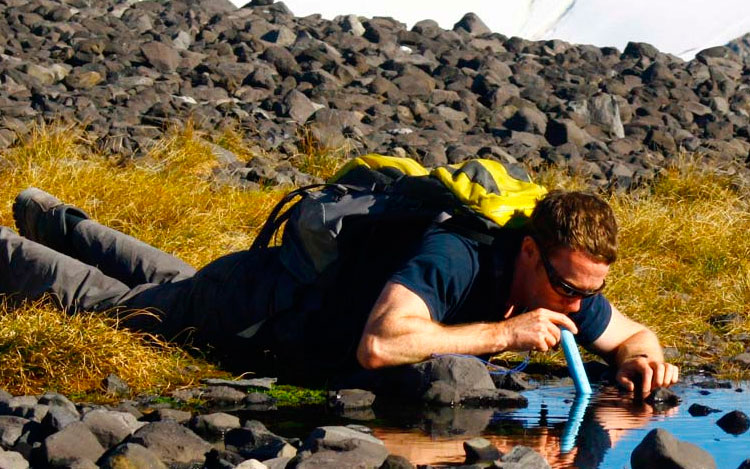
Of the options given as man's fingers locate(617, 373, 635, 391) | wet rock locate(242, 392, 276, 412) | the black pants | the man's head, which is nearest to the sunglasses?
the man's head

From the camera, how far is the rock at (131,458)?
4.03 metres

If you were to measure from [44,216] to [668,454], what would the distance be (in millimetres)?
4179

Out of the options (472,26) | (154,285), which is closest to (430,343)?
(154,285)

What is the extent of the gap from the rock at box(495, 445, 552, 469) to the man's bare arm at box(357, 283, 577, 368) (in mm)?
1012

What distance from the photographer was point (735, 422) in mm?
5344

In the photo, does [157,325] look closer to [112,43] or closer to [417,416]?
[417,416]

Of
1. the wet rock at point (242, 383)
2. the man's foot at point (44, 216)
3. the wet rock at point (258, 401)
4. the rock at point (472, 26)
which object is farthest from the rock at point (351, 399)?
the rock at point (472, 26)

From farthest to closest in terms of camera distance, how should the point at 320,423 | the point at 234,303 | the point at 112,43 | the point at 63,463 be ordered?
the point at 112,43 < the point at 234,303 < the point at 320,423 < the point at 63,463

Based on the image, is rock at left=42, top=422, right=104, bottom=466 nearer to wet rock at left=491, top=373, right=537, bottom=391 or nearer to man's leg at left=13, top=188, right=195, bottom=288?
wet rock at left=491, top=373, right=537, bottom=391

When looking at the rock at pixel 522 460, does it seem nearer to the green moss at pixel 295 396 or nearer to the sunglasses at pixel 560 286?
the sunglasses at pixel 560 286

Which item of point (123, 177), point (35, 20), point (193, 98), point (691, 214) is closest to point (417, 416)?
point (123, 177)

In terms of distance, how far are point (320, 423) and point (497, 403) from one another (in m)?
0.86

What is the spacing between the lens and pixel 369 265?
5668mm

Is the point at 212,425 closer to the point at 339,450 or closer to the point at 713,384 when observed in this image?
the point at 339,450
